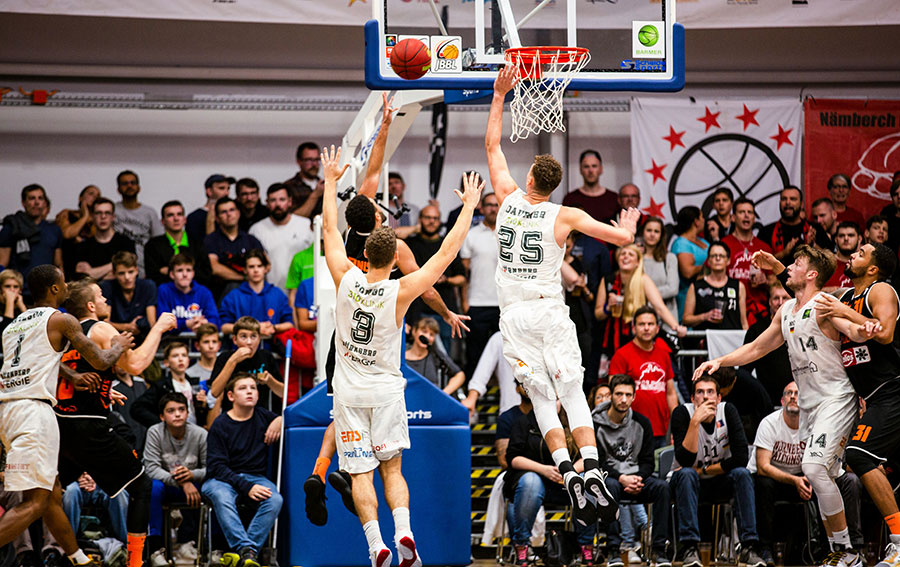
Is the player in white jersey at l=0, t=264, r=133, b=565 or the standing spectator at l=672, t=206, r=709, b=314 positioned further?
the standing spectator at l=672, t=206, r=709, b=314

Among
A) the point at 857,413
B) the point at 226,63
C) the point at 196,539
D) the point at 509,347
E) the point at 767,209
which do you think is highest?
the point at 226,63

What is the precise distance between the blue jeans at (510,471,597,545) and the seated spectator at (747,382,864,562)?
5.41 feet

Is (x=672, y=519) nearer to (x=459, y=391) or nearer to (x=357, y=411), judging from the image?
(x=459, y=391)

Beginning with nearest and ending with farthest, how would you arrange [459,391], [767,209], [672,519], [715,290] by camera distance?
1. [672,519]
2. [459,391]
3. [715,290]
4. [767,209]

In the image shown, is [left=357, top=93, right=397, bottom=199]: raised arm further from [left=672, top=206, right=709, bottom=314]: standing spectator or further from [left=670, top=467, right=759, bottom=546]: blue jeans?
[left=672, top=206, right=709, bottom=314]: standing spectator

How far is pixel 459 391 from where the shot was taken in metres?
11.8

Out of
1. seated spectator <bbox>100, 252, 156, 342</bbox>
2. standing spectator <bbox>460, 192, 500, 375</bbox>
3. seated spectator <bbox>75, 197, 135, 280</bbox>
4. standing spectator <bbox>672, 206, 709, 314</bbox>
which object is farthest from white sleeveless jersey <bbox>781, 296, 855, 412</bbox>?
seated spectator <bbox>75, 197, 135, 280</bbox>

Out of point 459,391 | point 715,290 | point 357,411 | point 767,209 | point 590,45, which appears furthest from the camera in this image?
point 767,209

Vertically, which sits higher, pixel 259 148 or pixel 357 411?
Answer: pixel 259 148

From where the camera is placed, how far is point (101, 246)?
42.7 ft

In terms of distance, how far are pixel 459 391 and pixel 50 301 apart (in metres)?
4.45

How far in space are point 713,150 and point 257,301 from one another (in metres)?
7.38

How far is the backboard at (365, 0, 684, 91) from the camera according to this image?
28.7 ft

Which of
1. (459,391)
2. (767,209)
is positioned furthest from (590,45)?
(767,209)
